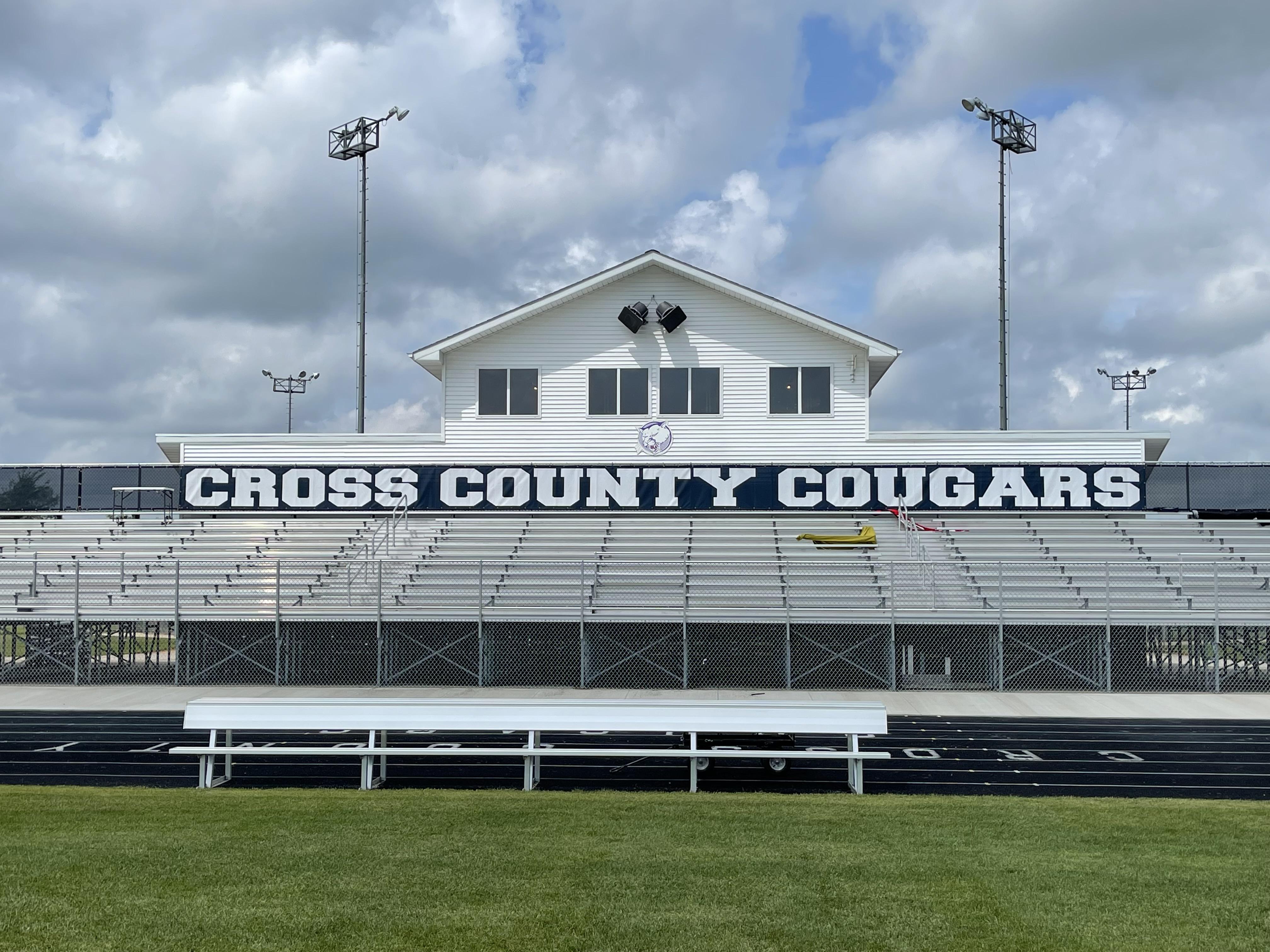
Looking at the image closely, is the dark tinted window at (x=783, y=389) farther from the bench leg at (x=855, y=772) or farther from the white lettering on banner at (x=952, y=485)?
the bench leg at (x=855, y=772)

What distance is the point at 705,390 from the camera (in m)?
28.2

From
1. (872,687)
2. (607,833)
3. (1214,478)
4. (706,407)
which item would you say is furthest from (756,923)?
(1214,478)

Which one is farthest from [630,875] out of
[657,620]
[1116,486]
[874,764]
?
[1116,486]

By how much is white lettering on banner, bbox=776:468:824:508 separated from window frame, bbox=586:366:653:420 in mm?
3622

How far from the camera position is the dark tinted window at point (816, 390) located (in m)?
28.1

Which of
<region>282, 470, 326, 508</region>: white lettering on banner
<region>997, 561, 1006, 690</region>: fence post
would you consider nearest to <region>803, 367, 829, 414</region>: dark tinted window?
<region>997, 561, 1006, 690</region>: fence post

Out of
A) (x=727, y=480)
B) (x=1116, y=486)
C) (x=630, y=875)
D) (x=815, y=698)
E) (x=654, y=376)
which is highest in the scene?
(x=654, y=376)

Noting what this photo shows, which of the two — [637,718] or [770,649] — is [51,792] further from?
[770,649]

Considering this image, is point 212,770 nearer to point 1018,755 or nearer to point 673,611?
point 1018,755

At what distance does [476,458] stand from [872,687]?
12.1 metres

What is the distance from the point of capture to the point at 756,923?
575cm

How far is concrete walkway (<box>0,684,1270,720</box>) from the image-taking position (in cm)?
1706

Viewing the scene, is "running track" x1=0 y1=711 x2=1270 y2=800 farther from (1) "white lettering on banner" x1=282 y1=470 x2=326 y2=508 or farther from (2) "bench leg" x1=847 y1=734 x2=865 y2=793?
(1) "white lettering on banner" x1=282 y1=470 x2=326 y2=508

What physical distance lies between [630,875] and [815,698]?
1237 centimetres
